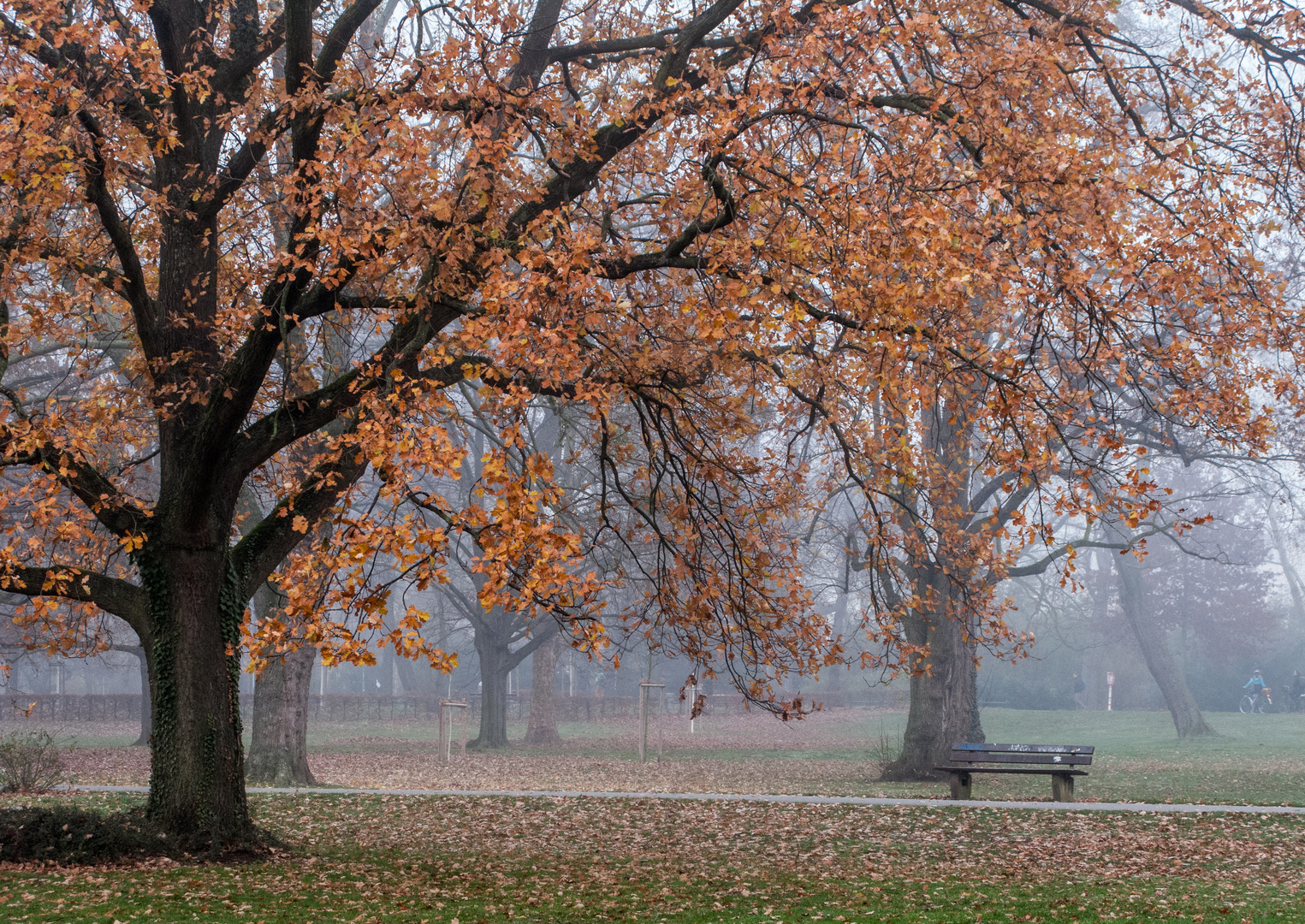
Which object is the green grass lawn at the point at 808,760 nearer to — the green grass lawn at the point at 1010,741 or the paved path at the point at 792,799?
the green grass lawn at the point at 1010,741

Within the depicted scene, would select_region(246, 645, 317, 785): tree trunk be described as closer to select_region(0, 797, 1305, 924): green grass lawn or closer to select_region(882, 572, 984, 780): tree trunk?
select_region(0, 797, 1305, 924): green grass lawn

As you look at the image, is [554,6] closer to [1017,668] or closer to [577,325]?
[577,325]

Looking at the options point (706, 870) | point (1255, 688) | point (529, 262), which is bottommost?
point (1255, 688)

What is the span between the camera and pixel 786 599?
1088 cm

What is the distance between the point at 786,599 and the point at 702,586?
87 cm

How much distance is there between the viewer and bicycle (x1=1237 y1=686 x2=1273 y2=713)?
44062 millimetres

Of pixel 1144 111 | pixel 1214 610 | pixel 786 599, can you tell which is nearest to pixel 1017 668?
pixel 1214 610

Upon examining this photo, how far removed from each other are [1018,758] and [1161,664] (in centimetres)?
2204

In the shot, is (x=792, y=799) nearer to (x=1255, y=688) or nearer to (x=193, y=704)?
(x=193, y=704)

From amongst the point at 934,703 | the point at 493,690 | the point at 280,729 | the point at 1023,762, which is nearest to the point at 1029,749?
the point at 1023,762

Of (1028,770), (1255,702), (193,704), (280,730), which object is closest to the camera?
(193,704)

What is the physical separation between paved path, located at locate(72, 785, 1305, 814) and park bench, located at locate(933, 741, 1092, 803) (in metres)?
0.43

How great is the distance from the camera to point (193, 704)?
9.95 metres

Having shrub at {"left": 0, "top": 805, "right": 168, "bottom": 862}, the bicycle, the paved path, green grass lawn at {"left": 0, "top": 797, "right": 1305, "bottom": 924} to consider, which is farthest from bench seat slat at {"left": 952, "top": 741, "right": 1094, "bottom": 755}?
the bicycle
